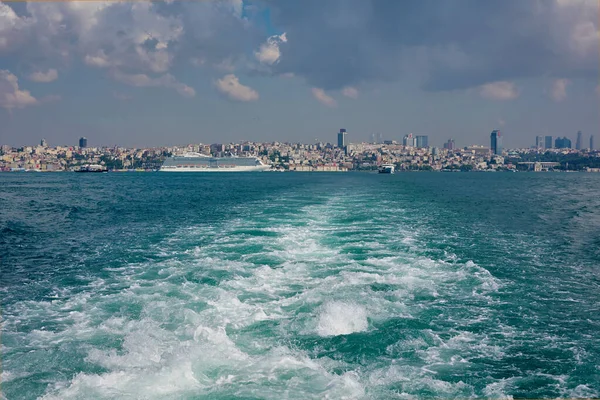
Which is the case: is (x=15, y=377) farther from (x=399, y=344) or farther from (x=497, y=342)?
(x=497, y=342)

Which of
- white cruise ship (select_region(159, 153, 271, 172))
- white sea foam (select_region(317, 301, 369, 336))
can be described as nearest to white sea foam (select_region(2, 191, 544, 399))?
white sea foam (select_region(317, 301, 369, 336))

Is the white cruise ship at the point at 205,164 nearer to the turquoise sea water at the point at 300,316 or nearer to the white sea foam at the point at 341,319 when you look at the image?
the turquoise sea water at the point at 300,316

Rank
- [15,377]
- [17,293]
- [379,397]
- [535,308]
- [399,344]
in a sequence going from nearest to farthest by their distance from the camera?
[379,397], [15,377], [399,344], [535,308], [17,293]

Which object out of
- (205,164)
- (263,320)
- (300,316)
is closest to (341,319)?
(300,316)

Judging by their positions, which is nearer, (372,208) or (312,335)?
(312,335)

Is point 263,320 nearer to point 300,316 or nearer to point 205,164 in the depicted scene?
point 300,316

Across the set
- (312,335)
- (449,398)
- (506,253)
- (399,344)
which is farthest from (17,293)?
(506,253)
